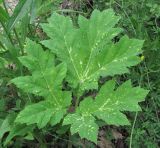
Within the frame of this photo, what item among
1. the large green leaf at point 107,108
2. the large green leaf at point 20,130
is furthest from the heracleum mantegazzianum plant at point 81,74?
the large green leaf at point 20,130

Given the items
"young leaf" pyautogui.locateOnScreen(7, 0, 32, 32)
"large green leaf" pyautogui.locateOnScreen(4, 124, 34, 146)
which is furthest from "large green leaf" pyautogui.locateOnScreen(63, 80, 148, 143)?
"young leaf" pyautogui.locateOnScreen(7, 0, 32, 32)

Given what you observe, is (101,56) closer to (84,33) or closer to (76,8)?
(84,33)

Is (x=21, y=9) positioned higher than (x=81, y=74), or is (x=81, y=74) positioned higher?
(x=21, y=9)

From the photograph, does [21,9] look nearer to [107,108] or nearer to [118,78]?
[107,108]

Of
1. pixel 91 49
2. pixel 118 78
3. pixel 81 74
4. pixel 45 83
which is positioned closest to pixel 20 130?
pixel 45 83

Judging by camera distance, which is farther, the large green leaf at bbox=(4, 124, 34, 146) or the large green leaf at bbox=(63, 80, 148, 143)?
the large green leaf at bbox=(4, 124, 34, 146)

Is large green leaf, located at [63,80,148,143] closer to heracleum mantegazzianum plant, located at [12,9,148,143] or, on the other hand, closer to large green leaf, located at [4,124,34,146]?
heracleum mantegazzianum plant, located at [12,9,148,143]

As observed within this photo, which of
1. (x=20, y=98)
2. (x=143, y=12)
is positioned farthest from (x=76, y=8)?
(x=20, y=98)

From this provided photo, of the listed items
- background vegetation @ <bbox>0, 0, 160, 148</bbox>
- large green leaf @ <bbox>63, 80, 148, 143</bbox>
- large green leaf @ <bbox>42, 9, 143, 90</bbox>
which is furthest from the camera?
background vegetation @ <bbox>0, 0, 160, 148</bbox>
